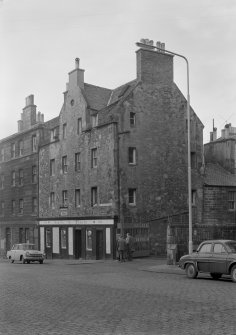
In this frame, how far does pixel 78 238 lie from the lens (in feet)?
137

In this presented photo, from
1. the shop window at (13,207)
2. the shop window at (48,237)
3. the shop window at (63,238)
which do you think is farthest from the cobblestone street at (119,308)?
the shop window at (13,207)

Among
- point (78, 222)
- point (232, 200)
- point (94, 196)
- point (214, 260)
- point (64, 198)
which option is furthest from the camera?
point (64, 198)

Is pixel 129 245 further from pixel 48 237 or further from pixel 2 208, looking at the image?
pixel 2 208

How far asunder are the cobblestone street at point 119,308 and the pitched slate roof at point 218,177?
936 inches

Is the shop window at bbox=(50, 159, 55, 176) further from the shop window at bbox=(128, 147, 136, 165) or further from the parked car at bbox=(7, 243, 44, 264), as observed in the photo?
the shop window at bbox=(128, 147, 136, 165)

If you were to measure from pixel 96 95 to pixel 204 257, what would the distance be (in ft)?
79.8

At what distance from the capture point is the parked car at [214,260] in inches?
778

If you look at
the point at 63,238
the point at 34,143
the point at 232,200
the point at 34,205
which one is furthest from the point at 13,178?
the point at 232,200

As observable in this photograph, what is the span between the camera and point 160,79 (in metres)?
40.2

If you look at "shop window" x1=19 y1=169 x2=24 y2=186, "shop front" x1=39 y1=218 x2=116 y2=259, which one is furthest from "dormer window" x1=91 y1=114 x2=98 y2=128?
"shop window" x1=19 y1=169 x2=24 y2=186

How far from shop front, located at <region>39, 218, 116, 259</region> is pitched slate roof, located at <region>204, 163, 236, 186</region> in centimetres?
978

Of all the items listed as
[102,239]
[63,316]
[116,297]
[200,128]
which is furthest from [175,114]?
[63,316]

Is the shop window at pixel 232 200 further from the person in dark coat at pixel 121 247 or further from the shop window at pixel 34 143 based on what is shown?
the shop window at pixel 34 143

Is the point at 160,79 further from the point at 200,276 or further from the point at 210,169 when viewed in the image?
the point at 200,276
